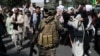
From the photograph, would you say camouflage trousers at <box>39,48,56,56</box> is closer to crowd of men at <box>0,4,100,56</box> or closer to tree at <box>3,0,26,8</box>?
crowd of men at <box>0,4,100,56</box>

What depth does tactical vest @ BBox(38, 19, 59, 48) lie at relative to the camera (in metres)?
7.89

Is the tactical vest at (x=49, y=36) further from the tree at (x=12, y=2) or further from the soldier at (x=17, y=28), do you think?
the tree at (x=12, y=2)

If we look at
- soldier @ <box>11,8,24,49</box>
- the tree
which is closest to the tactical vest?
soldier @ <box>11,8,24,49</box>

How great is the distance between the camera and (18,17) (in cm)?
1561

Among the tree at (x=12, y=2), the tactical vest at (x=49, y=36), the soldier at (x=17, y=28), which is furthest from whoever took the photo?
the tree at (x=12, y=2)

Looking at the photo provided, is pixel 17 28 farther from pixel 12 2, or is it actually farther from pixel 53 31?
pixel 12 2

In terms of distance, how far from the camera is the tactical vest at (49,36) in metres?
7.89

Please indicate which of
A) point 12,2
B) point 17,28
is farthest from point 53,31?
point 12,2

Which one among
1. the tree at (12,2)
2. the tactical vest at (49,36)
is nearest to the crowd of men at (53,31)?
the tactical vest at (49,36)

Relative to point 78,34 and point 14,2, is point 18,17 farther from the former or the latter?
point 14,2

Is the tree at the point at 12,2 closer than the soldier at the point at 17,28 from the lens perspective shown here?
No

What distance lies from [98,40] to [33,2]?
10893 millimetres

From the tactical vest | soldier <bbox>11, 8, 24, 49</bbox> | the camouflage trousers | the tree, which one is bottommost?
the tree

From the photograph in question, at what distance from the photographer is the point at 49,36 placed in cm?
788
